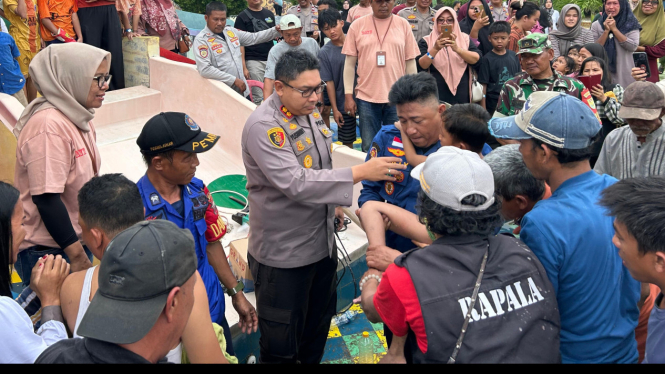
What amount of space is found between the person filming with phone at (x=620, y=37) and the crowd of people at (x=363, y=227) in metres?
3.93

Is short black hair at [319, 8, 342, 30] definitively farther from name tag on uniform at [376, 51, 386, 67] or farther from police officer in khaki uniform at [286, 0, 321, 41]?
police officer in khaki uniform at [286, 0, 321, 41]

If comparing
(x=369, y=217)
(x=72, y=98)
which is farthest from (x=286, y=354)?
(x=72, y=98)

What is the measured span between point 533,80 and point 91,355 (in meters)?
4.20

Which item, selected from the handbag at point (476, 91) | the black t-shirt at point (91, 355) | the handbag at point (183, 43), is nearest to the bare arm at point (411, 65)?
the handbag at point (476, 91)

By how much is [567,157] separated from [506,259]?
56 centimetres

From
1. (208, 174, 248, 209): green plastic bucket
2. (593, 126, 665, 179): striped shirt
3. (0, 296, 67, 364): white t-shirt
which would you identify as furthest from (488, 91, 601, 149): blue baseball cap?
(208, 174, 248, 209): green plastic bucket

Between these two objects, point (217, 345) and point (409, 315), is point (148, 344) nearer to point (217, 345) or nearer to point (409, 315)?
point (217, 345)

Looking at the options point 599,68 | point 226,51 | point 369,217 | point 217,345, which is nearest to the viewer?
point 217,345

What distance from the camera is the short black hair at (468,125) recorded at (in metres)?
2.76

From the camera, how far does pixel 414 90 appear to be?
9.21ft

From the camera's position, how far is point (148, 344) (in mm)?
1459

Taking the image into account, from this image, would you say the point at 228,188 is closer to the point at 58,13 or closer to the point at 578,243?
the point at 58,13

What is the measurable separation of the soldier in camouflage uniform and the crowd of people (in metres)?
0.02

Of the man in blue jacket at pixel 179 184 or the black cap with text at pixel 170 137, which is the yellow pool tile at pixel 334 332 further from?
the black cap with text at pixel 170 137
